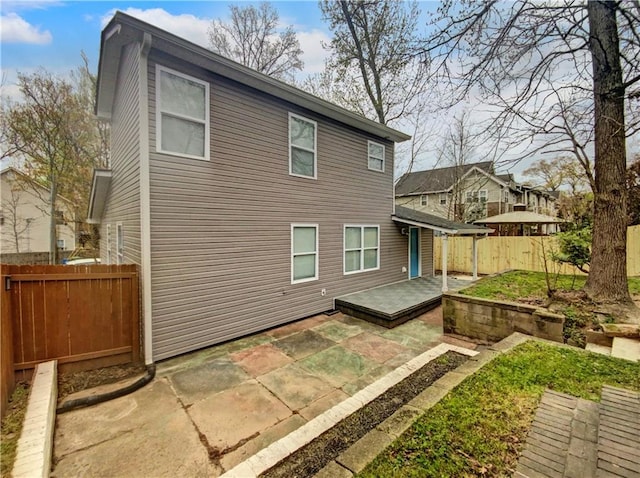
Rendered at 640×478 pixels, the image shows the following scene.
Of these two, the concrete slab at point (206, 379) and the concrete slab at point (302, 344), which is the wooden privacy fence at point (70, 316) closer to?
the concrete slab at point (206, 379)

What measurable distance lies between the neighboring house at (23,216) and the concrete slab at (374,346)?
643 inches

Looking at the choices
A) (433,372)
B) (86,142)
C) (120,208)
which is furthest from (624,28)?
(86,142)

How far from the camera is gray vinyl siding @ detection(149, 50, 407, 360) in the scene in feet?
15.1

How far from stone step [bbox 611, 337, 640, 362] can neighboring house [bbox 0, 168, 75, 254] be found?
1987 centimetres

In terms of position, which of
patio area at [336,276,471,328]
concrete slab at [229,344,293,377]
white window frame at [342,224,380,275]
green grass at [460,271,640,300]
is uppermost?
white window frame at [342,224,380,275]

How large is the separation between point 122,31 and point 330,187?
15.8 feet

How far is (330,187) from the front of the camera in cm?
726

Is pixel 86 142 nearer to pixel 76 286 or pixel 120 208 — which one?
pixel 120 208

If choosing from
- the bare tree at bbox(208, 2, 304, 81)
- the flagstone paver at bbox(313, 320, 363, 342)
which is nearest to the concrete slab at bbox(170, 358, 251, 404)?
the flagstone paver at bbox(313, 320, 363, 342)

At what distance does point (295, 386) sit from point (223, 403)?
0.94 metres

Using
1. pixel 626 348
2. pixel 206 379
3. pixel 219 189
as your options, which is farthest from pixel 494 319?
pixel 219 189

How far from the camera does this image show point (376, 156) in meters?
8.62

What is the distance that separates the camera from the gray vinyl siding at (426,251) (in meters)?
10.8

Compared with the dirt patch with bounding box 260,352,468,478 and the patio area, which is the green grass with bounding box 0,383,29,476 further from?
the patio area
